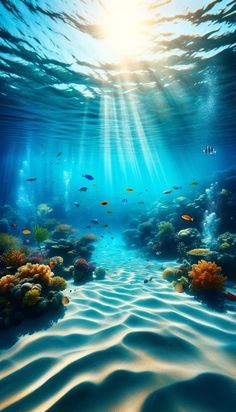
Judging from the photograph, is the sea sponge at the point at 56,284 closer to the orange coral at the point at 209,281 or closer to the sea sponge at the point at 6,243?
the orange coral at the point at 209,281

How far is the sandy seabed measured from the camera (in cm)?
255

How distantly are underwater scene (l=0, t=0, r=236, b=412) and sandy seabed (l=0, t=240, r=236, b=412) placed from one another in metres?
0.02

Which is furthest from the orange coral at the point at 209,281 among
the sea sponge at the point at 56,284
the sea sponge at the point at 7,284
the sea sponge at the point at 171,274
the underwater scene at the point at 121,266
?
the sea sponge at the point at 7,284

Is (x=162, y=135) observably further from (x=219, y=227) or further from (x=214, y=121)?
(x=219, y=227)

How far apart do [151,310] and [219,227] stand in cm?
1180

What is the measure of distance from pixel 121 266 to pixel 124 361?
29.6ft

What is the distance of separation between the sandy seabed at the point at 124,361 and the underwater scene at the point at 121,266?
2 centimetres

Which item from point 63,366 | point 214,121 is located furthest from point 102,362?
point 214,121

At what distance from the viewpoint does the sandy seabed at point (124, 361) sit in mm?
2555

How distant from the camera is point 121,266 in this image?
12156 mm

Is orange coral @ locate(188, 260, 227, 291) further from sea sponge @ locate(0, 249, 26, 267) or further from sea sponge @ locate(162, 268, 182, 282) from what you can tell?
sea sponge @ locate(0, 249, 26, 267)

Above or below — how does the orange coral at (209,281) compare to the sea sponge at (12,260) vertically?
below

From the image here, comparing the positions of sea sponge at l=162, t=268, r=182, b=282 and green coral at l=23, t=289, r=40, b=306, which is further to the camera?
sea sponge at l=162, t=268, r=182, b=282

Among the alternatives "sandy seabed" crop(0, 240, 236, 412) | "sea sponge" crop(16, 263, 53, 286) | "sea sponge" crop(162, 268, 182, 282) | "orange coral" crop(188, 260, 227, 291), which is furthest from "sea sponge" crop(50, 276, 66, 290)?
"sea sponge" crop(162, 268, 182, 282)
